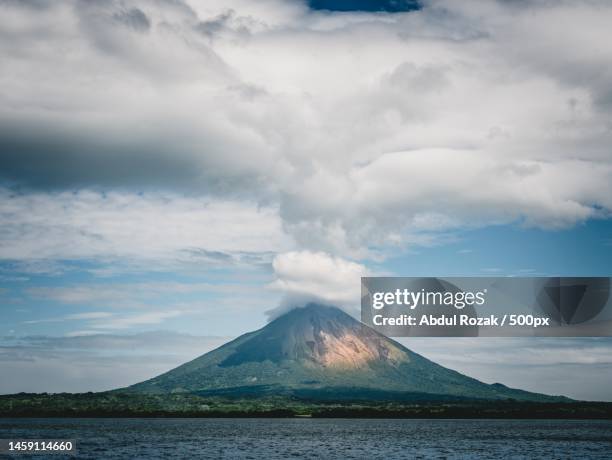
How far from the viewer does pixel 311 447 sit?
433ft

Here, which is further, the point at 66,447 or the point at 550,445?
the point at 550,445

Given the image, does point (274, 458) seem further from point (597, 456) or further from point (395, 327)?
point (597, 456)

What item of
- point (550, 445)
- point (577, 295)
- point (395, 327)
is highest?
point (577, 295)

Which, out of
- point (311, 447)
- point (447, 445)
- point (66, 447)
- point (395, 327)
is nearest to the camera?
point (395, 327)

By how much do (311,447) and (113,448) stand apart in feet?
116

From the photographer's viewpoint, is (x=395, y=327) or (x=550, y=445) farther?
(x=550, y=445)

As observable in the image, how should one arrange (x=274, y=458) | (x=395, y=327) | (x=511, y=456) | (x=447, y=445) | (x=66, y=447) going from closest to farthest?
(x=395, y=327) < (x=274, y=458) < (x=511, y=456) < (x=66, y=447) < (x=447, y=445)

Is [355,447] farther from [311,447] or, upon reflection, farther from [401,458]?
[401,458]

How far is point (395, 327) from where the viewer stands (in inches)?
3538

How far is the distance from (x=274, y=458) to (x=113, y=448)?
115 ft

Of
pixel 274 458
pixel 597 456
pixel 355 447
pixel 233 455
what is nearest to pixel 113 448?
pixel 233 455

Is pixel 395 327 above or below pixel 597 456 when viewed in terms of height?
above

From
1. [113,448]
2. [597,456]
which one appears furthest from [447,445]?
[113,448]

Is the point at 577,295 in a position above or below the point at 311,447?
above
